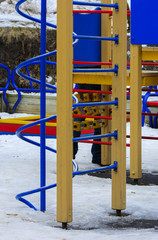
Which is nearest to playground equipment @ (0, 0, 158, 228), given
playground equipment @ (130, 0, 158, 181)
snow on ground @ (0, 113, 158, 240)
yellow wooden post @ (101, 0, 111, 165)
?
snow on ground @ (0, 113, 158, 240)

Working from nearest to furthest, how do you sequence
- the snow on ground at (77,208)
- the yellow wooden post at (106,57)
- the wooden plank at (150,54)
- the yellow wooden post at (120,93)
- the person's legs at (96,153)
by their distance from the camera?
the snow on ground at (77,208) → the yellow wooden post at (120,93) → the wooden plank at (150,54) → the yellow wooden post at (106,57) → the person's legs at (96,153)

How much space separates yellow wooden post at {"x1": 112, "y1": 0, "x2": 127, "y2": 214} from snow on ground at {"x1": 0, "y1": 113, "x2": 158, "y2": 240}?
0.21 meters

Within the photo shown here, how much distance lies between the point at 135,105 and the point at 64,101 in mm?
1482

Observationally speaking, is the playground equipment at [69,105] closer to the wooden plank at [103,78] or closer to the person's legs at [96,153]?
the wooden plank at [103,78]

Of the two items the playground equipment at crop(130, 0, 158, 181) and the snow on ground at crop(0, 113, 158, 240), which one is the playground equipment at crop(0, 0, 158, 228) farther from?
the playground equipment at crop(130, 0, 158, 181)

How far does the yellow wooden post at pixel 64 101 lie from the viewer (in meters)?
2.80

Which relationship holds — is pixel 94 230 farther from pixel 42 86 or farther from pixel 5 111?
pixel 5 111

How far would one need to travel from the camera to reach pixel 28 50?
989 cm

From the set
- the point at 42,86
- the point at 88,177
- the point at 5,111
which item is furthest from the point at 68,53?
the point at 5,111

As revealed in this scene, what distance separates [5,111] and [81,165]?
4437 mm

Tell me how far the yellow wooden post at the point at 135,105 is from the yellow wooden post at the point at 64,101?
→ 1.44 metres

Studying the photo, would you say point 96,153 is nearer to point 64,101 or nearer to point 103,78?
point 103,78

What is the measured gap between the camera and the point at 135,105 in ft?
13.8

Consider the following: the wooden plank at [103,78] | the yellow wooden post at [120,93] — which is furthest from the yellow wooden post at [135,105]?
the yellow wooden post at [120,93]
